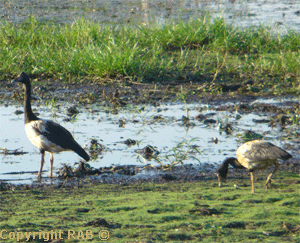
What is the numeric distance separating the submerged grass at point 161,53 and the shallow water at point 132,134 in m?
1.41

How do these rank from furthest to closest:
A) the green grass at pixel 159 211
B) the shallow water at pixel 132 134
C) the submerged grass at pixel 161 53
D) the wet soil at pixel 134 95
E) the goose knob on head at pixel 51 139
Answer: the submerged grass at pixel 161 53, the wet soil at pixel 134 95, the shallow water at pixel 132 134, the goose knob on head at pixel 51 139, the green grass at pixel 159 211

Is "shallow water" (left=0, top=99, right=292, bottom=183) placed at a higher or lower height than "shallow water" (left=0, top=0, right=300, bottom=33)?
lower

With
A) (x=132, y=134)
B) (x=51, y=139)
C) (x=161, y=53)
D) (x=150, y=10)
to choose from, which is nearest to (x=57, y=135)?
(x=51, y=139)

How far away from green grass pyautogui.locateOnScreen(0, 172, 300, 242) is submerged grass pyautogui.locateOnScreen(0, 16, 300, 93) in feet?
15.5

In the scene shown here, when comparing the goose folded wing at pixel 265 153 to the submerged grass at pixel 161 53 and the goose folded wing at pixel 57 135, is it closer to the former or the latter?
the goose folded wing at pixel 57 135

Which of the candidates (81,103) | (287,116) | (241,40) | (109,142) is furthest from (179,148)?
(241,40)

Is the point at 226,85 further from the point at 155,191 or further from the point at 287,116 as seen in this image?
the point at 155,191

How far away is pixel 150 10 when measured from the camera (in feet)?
51.0

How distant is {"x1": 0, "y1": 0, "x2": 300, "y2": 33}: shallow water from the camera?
16.4 metres

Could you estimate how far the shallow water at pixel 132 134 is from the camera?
269 inches

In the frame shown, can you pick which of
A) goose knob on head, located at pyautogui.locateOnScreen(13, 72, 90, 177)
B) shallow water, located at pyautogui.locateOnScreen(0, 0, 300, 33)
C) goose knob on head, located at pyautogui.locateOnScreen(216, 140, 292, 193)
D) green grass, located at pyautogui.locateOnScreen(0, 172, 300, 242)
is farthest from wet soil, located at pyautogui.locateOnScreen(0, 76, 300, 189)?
shallow water, located at pyautogui.locateOnScreen(0, 0, 300, 33)

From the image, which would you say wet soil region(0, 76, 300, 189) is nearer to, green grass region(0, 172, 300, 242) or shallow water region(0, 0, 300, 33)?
green grass region(0, 172, 300, 242)

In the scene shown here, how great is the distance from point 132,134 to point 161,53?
13.9ft

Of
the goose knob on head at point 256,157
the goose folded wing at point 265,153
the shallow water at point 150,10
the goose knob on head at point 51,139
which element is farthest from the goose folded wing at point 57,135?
the shallow water at point 150,10
